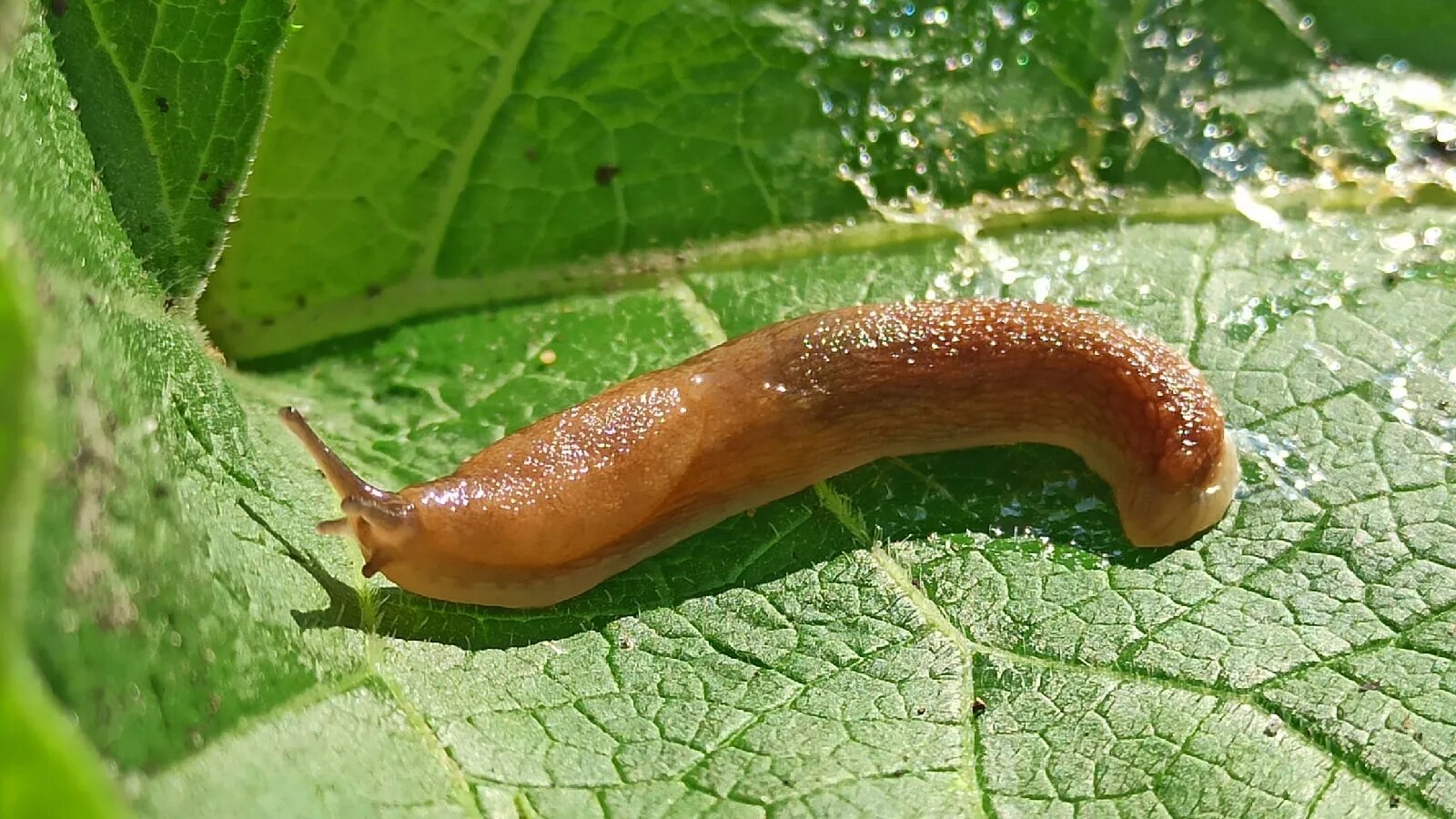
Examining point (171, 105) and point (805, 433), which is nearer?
point (171, 105)

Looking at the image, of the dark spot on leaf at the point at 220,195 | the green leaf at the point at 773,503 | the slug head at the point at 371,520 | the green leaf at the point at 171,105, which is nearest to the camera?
the green leaf at the point at 773,503

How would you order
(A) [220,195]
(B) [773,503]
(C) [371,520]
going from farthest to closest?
(B) [773,503] → (A) [220,195] → (C) [371,520]

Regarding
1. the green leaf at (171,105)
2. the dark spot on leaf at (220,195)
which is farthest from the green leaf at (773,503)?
the dark spot on leaf at (220,195)

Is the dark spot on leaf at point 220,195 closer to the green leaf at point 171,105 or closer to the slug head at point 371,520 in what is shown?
the green leaf at point 171,105

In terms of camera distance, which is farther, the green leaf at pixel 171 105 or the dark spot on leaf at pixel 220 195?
the dark spot on leaf at pixel 220 195

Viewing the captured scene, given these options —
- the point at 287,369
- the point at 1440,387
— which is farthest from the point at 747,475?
the point at 1440,387

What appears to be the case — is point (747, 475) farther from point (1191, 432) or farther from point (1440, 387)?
point (1440, 387)

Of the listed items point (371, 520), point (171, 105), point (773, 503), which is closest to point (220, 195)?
point (171, 105)

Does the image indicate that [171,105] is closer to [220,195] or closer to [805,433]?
[220,195]
